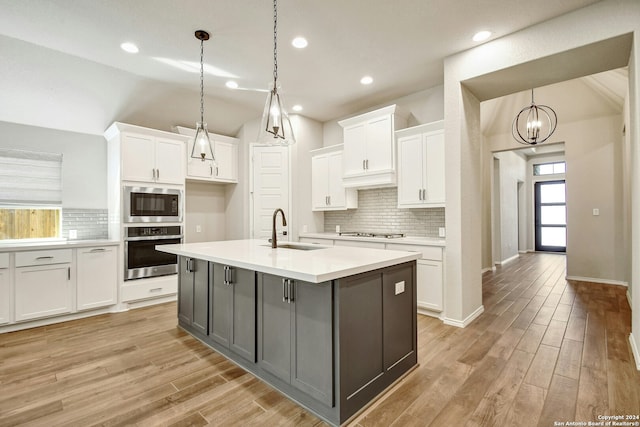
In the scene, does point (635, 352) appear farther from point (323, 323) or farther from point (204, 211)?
point (204, 211)

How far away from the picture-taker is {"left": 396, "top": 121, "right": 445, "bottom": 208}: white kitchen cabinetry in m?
3.93

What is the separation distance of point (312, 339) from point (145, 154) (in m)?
3.74

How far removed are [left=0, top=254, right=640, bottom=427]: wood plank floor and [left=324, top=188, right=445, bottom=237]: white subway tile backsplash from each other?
1435 millimetres

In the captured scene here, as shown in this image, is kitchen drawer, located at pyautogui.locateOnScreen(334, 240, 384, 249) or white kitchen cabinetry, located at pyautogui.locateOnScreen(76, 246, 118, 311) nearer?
white kitchen cabinetry, located at pyautogui.locateOnScreen(76, 246, 118, 311)

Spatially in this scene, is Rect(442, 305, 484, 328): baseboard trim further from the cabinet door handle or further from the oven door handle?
the oven door handle

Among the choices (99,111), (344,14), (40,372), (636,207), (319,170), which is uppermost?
(344,14)

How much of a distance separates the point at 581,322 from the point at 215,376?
392cm

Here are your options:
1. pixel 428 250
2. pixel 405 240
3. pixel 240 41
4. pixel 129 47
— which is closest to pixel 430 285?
pixel 428 250

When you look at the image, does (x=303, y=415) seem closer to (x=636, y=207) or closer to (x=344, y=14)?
(x=636, y=207)

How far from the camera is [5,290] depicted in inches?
133

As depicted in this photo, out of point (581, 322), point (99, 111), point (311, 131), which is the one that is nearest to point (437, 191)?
point (581, 322)

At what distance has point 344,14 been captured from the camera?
2785mm

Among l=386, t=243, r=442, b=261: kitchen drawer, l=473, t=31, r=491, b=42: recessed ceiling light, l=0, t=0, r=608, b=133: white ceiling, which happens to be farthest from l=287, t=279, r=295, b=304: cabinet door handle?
l=473, t=31, r=491, b=42: recessed ceiling light

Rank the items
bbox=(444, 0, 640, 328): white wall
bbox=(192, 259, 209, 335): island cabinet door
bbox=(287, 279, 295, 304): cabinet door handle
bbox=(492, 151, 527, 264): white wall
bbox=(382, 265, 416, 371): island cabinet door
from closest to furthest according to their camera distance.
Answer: bbox=(287, 279, 295, 304): cabinet door handle
bbox=(382, 265, 416, 371): island cabinet door
bbox=(444, 0, 640, 328): white wall
bbox=(192, 259, 209, 335): island cabinet door
bbox=(492, 151, 527, 264): white wall
